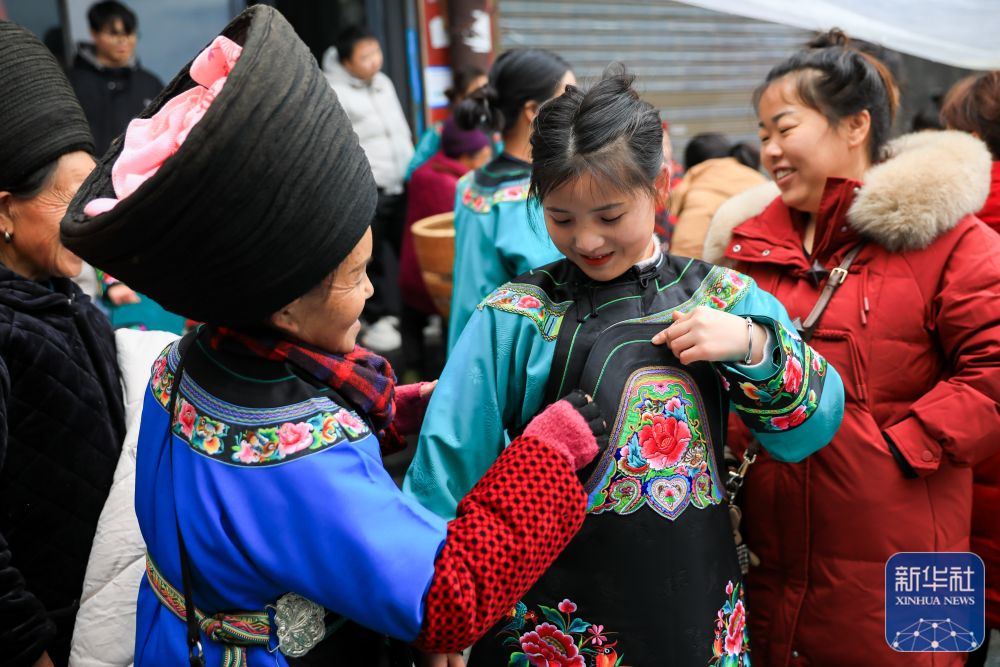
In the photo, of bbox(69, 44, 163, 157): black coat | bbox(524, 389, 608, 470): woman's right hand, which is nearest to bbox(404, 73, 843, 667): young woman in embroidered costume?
bbox(524, 389, 608, 470): woman's right hand

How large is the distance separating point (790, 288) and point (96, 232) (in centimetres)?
163

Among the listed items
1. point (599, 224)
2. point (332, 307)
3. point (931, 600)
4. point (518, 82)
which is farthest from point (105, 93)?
point (931, 600)

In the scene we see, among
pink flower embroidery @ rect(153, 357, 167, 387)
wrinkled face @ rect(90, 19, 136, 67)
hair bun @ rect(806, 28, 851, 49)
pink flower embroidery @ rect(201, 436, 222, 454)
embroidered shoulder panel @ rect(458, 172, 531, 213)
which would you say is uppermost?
hair bun @ rect(806, 28, 851, 49)

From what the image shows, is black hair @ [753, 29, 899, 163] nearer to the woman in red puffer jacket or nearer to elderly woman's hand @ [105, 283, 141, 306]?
the woman in red puffer jacket

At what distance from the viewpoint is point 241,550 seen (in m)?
1.33

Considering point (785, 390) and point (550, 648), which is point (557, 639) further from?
point (785, 390)

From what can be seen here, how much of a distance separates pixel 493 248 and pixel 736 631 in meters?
1.55

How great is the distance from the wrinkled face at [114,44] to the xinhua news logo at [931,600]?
5623 mm

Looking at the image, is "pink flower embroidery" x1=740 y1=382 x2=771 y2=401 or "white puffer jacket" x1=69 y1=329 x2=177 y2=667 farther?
"white puffer jacket" x1=69 y1=329 x2=177 y2=667

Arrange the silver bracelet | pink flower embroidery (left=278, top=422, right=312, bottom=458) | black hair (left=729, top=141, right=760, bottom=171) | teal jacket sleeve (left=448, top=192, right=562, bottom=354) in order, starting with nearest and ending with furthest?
pink flower embroidery (left=278, top=422, right=312, bottom=458)
the silver bracelet
teal jacket sleeve (left=448, top=192, right=562, bottom=354)
black hair (left=729, top=141, right=760, bottom=171)

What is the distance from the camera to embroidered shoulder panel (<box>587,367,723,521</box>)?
1.72m

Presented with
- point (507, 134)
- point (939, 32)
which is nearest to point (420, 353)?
point (507, 134)

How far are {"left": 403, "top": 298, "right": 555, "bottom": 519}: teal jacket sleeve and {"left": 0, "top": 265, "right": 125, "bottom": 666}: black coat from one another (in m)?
0.74

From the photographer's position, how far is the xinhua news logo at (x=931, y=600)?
6.88 feet
